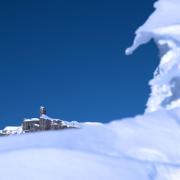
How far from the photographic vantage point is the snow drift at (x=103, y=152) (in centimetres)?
339

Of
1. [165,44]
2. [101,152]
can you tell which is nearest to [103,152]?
[101,152]

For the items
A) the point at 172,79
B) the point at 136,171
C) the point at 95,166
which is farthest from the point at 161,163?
the point at 172,79

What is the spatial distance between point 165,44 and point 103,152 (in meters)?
4.18

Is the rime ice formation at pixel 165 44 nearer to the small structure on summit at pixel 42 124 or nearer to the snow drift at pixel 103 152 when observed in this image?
the snow drift at pixel 103 152

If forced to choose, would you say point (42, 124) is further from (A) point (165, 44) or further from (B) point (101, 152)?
(B) point (101, 152)

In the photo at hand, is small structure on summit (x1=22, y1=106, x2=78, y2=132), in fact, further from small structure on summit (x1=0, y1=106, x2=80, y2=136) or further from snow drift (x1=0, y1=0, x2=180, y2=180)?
snow drift (x1=0, y1=0, x2=180, y2=180)

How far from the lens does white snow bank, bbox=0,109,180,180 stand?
339cm

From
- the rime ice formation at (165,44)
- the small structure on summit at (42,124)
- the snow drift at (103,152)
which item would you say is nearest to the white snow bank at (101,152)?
the snow drift at (103,152)

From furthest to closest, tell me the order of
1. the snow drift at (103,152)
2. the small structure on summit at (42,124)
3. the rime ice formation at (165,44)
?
the small structure on summit at (42,124) < the rime ice formation at (165,44) < the snow drift at (103,152)

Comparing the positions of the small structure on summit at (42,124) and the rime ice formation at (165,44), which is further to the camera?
the small structure on summit at (42,124)

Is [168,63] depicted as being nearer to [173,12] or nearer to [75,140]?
[173,12]

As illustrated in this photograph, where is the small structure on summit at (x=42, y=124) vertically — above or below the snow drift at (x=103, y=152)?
above

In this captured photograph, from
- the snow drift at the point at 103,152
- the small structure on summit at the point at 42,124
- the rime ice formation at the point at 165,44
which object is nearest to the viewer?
the snow drift at the point at 103,152

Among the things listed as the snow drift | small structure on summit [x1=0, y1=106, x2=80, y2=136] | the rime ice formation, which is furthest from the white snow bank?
small structure on summit [x1=0, y1=106, x2=80, y2=136]
